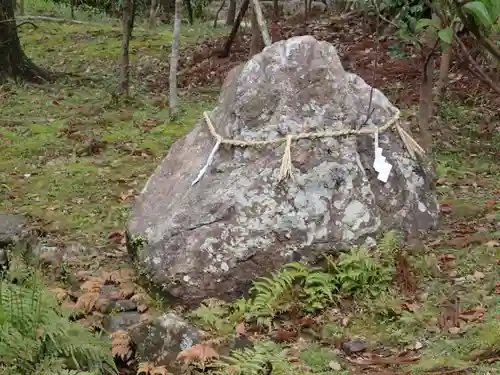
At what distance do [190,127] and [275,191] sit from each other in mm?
4769

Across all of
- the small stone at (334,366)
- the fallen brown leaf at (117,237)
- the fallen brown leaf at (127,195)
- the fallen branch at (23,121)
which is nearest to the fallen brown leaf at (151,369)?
the small stone at (334,366)

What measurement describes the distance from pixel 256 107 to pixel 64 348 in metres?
2.39

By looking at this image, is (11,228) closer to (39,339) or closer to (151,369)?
(39,339)

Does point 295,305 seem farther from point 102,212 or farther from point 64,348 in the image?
point 102,212

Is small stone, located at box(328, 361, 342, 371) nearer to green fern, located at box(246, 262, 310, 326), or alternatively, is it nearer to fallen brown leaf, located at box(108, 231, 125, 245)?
green fern, located at box(246, 262, 310, 326)

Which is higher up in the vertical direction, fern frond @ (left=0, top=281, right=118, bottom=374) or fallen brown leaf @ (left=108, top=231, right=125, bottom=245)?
fern frond @ (left=0, top=281, right=118, bottom=374)

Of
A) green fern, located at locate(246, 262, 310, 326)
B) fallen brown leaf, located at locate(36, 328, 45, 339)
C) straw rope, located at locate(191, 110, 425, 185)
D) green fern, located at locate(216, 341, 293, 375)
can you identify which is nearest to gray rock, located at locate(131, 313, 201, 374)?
green fern, located at locate(216, 341, 293, 375)

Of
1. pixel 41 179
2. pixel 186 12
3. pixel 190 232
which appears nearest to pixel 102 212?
pixel 41 179

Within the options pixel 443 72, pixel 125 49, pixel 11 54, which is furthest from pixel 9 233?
pixel 11 54

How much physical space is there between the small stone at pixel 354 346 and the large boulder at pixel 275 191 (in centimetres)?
86

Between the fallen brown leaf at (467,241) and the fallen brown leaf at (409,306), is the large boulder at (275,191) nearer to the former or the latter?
the fallen brown leaf at (467,241)

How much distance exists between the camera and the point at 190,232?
5133 mm

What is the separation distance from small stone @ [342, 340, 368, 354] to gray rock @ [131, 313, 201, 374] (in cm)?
94

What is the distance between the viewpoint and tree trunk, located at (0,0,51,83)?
483 inches
